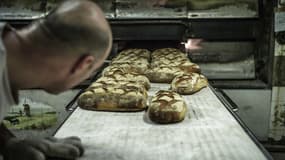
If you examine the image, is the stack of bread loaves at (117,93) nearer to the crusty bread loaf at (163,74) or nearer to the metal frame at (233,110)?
the crusty bread loaf at (163,74)

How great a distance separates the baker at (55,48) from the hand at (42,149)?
280mm

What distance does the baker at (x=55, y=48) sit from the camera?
117 cm

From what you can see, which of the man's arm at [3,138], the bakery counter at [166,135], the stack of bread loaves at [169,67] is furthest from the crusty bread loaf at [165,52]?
the man's arm at [3,138]

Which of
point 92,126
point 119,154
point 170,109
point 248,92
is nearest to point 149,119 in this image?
point 170,109

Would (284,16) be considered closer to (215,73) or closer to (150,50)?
(215,73)

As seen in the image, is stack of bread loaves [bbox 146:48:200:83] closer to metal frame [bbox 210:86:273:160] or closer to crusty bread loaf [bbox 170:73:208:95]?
crusty bread loaf [bbox 170:73:208:95]

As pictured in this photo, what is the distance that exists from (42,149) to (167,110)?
2.76 ft

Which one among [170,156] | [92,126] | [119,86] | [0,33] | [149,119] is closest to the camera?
[0,33]

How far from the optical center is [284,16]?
11.1ft

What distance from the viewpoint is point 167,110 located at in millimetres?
2229

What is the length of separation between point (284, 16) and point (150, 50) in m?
1.29

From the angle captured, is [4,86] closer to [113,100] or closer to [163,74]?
[113,100]

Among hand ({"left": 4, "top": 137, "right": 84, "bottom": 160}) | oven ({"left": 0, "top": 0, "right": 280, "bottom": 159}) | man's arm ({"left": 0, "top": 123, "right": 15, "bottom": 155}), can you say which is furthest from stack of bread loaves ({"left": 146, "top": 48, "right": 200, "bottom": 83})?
man's arm ({"left": 0, "top": 123, "right": 15, "bottom": 155})

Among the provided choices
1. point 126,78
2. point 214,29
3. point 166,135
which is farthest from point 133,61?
point 166,135
